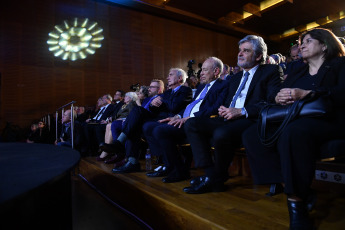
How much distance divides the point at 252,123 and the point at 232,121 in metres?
0.13

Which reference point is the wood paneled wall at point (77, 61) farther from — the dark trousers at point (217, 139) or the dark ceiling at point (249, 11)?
the dark trousers at point (217, 139)

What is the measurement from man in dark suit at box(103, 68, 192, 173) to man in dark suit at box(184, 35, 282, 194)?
639 mm

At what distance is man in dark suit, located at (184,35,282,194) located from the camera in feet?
4.74

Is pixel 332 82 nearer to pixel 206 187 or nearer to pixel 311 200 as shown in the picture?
pixel 311 200

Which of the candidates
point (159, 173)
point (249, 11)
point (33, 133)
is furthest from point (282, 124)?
Result: point (249, 11)

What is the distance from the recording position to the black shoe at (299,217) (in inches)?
36.2

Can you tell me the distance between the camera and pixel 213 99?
6.26 ft

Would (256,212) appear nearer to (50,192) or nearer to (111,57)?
(50,192)

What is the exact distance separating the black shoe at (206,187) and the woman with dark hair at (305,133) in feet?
1.11

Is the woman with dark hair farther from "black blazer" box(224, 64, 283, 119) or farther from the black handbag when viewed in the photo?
"black blazer" box(224, 64, 283, 119)

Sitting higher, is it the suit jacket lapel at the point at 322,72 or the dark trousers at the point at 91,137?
the suit jacket lapel at the point at 322,72

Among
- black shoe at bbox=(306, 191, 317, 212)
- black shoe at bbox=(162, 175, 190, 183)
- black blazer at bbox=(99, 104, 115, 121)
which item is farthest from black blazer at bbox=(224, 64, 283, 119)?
black blazer at bbox=(99, 104, 115, 121)

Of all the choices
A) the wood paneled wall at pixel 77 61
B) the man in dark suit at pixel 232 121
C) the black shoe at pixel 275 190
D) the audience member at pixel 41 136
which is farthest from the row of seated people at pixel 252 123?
the wood paneled wall at pixel 77 61

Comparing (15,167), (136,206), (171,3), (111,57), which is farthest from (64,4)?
(15,167)
